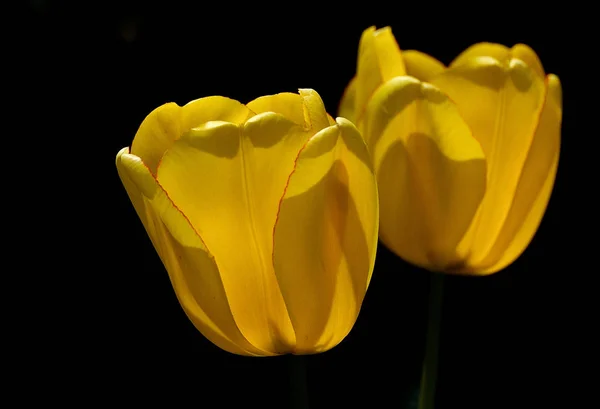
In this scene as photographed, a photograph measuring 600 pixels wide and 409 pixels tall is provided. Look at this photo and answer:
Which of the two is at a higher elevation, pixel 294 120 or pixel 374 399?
pixel 294 120

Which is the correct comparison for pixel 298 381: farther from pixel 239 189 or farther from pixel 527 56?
pixel 527 56

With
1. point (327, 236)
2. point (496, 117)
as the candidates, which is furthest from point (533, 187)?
point (327, 236)

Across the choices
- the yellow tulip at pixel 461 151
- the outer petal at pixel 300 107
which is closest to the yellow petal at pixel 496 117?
the yellow tulip at pixel 461 151

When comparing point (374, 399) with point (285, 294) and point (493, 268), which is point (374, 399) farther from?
point (285, 294)

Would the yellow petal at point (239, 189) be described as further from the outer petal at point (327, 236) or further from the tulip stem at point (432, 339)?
the tulip stem at point (432, 339)

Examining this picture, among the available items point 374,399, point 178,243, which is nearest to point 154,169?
point 178,243

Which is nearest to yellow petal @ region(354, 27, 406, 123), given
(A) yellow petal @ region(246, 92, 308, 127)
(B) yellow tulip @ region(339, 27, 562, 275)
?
(B) yellow tulip @ region(339, 27, 562, 275)
